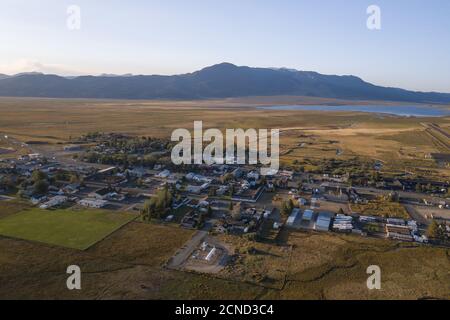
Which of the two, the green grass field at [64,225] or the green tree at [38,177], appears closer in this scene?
the green grass field at [64,225]

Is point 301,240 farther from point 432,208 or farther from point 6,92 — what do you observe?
point 6,92

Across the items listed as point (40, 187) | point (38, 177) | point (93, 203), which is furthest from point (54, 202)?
point (38, 177)

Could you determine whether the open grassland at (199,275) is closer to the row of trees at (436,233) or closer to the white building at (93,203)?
the row of trees at (436,233)

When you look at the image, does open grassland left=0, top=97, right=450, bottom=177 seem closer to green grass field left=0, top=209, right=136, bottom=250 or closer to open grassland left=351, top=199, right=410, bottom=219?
open grassland left=351, top=199, right=410, bottom=219

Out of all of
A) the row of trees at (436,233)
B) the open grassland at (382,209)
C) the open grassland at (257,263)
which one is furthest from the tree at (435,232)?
the open grassland at (257,263)

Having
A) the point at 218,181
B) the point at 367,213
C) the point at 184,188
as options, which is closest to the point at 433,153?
the point at 367,213

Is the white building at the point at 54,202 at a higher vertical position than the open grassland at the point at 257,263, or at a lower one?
higher

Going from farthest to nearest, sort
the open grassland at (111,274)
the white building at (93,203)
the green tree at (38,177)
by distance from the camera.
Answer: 1. the green tree at (38,177)
2. the white building at (93,203)
3. the open grassland at (111,274)

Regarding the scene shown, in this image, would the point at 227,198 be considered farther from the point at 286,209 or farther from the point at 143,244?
the point at 143,244

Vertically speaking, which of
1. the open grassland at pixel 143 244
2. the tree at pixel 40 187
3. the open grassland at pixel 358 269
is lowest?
the open grassland at pixel 358 269
